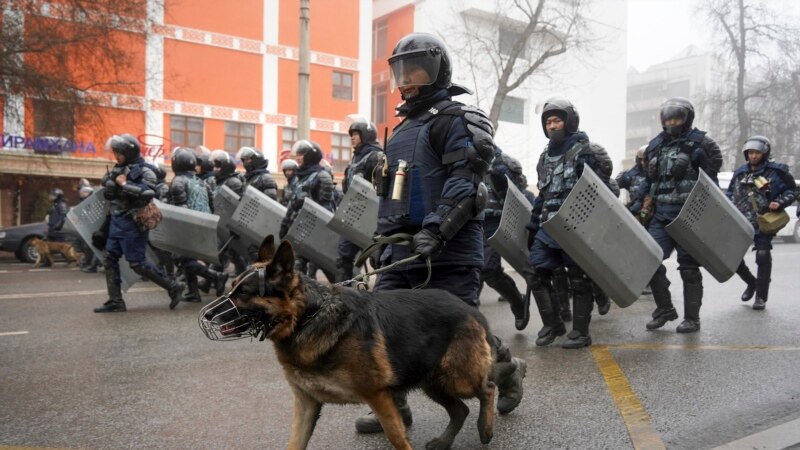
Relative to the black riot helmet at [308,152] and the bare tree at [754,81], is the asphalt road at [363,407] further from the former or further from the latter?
the bare tree at [754,81]

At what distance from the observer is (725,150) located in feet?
109

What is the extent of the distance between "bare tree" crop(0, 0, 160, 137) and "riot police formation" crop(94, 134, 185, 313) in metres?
8.95

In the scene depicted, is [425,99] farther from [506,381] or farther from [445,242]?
[506,381]

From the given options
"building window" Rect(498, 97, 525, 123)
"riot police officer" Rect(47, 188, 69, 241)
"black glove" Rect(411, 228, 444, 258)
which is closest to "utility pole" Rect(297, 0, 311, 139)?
"riot police officer" Rect(47, 188, 69, 241)

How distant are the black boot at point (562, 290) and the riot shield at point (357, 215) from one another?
6.78ft

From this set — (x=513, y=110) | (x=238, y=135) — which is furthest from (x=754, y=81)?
(x=238, y=135)

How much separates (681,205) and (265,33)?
87.2 ft

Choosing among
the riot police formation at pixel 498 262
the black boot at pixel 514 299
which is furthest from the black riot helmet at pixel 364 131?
the black boot at pixel 514 299

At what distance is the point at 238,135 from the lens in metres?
29.4

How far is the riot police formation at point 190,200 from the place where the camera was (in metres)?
8.89

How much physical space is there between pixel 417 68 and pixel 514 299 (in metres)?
3.57

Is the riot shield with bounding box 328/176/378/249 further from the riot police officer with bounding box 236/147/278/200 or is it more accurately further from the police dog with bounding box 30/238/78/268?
the police dog with bounding box 30/238/78/268

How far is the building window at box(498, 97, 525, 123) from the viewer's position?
37.2 metres

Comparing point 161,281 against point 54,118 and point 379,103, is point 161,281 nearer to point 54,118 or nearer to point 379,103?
point 54,118
